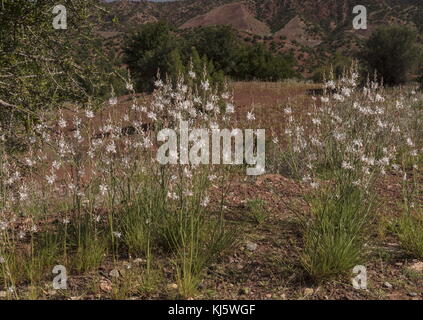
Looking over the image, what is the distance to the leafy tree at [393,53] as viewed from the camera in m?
24.9

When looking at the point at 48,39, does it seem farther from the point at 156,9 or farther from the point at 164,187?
the point at 156,9

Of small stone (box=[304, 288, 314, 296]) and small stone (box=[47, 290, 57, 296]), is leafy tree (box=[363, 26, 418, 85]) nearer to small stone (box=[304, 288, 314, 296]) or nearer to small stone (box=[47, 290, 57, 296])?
small stone (box=[304, 288, 314, 296])

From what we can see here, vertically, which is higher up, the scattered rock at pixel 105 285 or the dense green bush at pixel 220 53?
the dense green bush at pixel 220 53

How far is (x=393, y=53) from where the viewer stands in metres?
25.1

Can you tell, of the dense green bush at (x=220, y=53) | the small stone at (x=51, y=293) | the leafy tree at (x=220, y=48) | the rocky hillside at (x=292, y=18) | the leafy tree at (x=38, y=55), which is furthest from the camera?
the rocky hillside at (x=292, y=18)

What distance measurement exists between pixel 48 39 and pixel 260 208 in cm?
468

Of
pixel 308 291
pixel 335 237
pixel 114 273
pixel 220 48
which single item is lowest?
pixel 308 291

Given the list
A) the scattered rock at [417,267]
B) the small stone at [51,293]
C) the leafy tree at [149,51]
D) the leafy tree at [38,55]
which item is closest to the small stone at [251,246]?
the scattered rock at [417,267]

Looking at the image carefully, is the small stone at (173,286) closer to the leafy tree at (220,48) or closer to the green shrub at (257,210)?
the green shrub at (257,210)

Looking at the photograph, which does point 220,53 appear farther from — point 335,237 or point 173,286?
point 173,286

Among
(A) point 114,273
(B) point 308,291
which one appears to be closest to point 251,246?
(B) point 308,291

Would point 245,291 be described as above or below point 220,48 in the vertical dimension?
below

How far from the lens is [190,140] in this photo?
3.96 m

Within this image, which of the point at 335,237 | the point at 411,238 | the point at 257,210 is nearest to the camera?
the point at 335,237
